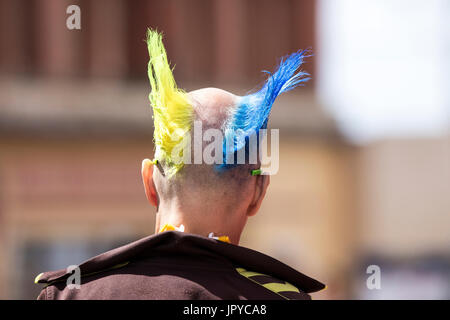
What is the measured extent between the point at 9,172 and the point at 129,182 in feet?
6.64

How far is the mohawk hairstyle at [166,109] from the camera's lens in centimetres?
221

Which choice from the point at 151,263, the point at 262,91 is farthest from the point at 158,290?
the point at 262,91

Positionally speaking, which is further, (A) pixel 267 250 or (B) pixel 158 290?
(A) pixel 267 250

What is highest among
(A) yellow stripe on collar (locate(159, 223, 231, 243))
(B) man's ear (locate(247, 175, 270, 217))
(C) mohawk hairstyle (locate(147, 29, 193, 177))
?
(C) mohawk hairstyle (locate(147, 29, 193, 177))

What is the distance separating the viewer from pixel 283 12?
15.1m

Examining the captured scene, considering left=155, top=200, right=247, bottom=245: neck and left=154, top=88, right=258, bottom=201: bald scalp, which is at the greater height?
left=154, top=88, right=258, bottom=201: bald scalp

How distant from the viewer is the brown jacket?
195 cm

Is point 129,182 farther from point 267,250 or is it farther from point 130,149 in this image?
point 267,250

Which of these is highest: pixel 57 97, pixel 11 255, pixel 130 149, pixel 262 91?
pixel 57 97

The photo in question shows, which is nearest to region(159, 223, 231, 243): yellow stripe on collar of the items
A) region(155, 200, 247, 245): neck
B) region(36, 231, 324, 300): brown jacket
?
region(155, 200, 247, 245): neck

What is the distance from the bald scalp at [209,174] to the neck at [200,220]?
4 cm

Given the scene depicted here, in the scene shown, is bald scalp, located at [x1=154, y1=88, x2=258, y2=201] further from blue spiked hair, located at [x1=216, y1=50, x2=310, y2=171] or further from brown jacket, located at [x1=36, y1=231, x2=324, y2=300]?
brown jacket, located at [x1=36, y1=231, x2=324, y2=300]

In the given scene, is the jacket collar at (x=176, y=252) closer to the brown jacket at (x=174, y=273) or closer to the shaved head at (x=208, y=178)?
the brown jacket at (x=174, y=273)

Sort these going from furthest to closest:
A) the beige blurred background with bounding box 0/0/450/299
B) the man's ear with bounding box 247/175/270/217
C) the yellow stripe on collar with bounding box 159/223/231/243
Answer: the beige blurred background with bounding box 0/0/450/299
the man's ear with bounding box 247/175/270/217
the yellow stripe on collar with bounding box 159/223/231/243
